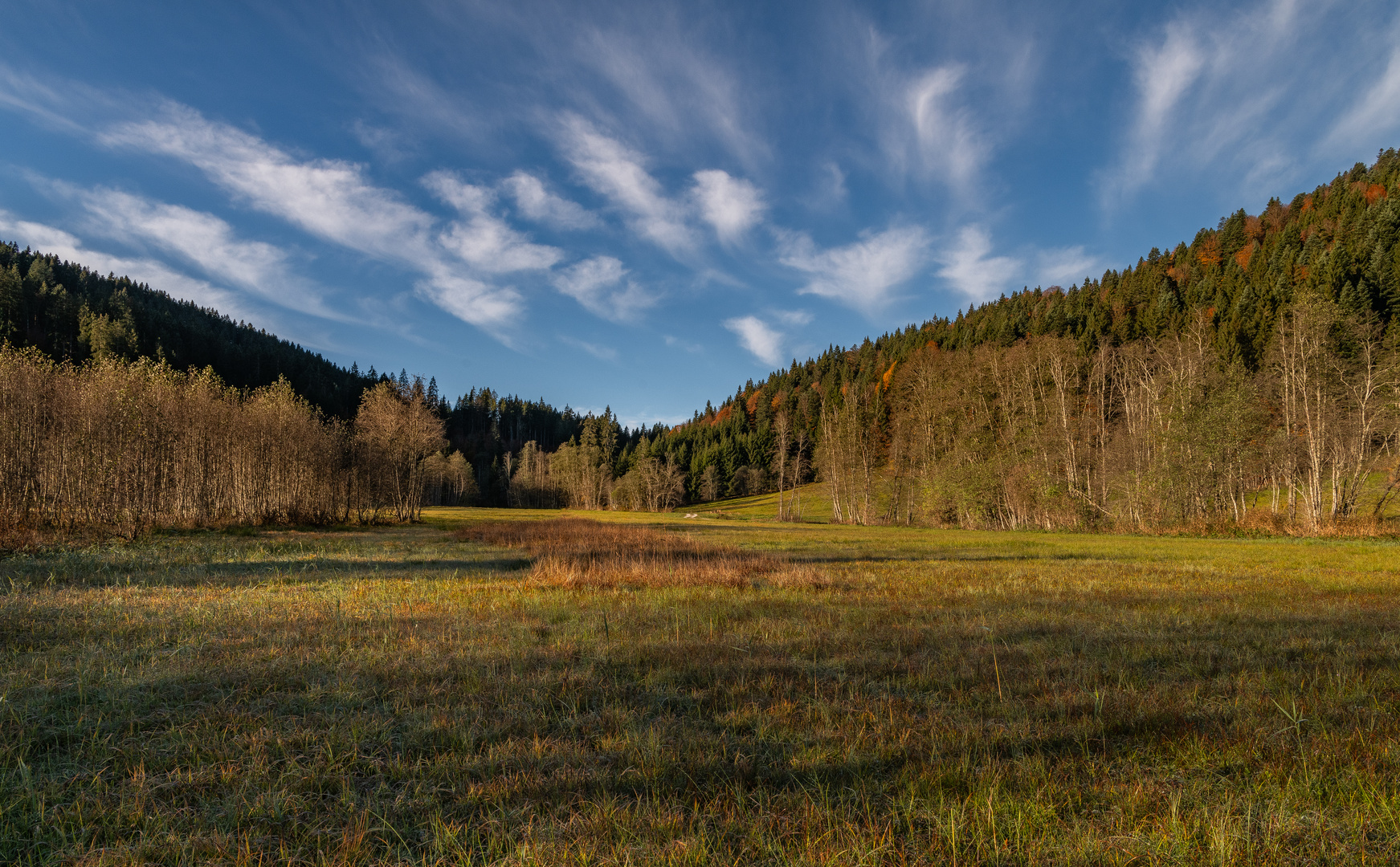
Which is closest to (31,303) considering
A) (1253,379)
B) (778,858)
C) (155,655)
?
(155,655)

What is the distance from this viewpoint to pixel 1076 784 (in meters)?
3.43

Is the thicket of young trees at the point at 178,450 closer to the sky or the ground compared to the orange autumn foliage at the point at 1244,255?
closer to the ground

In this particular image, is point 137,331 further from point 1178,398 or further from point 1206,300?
point 1206,300

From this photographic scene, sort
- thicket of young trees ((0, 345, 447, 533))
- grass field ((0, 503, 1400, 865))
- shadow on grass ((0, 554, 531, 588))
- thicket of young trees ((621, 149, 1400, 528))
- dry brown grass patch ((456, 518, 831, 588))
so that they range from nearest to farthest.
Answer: grass field ((0, 503, 1400, 865)) < shadow on grass ((0, 554, 531, 588)) < dry brown grass patch ((456, 518, 831, 588)) < thicket of young trees ((0, 345, 447, 533)) < thicket of young trees ((621, 149, 1400, 528))

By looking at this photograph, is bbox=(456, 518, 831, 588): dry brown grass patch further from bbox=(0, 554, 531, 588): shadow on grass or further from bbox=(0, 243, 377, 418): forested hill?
bbox=(0, 243, 377, 418): forested hill

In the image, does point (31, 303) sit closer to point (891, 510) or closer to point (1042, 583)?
point (891, 510)

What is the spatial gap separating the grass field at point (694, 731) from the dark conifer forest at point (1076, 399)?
87.9ft

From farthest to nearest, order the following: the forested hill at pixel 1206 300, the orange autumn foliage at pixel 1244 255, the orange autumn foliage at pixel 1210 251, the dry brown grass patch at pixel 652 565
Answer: the orange autumn foliage at pixel 1210 251, the orange autumn foliage at pixel 1244 255, the forested hill at pixel 1206 300, the dry brown grass patch at pixel 652 565

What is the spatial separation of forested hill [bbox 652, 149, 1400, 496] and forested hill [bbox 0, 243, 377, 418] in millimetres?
79822

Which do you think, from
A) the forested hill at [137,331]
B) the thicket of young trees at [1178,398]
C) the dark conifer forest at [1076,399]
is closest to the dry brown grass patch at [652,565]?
the dark conifer forest at [1076,399]

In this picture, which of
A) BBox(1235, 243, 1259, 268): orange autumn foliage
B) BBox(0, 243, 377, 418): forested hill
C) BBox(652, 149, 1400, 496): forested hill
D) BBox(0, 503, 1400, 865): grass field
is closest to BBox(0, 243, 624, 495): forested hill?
BBox(0, 243, 377, 418): forested hill

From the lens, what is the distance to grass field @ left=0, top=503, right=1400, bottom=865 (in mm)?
2912

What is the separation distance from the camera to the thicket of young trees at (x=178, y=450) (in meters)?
21.6

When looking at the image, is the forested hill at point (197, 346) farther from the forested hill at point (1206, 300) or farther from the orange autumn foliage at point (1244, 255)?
the orange autumn foliage at point (1244, 255)
